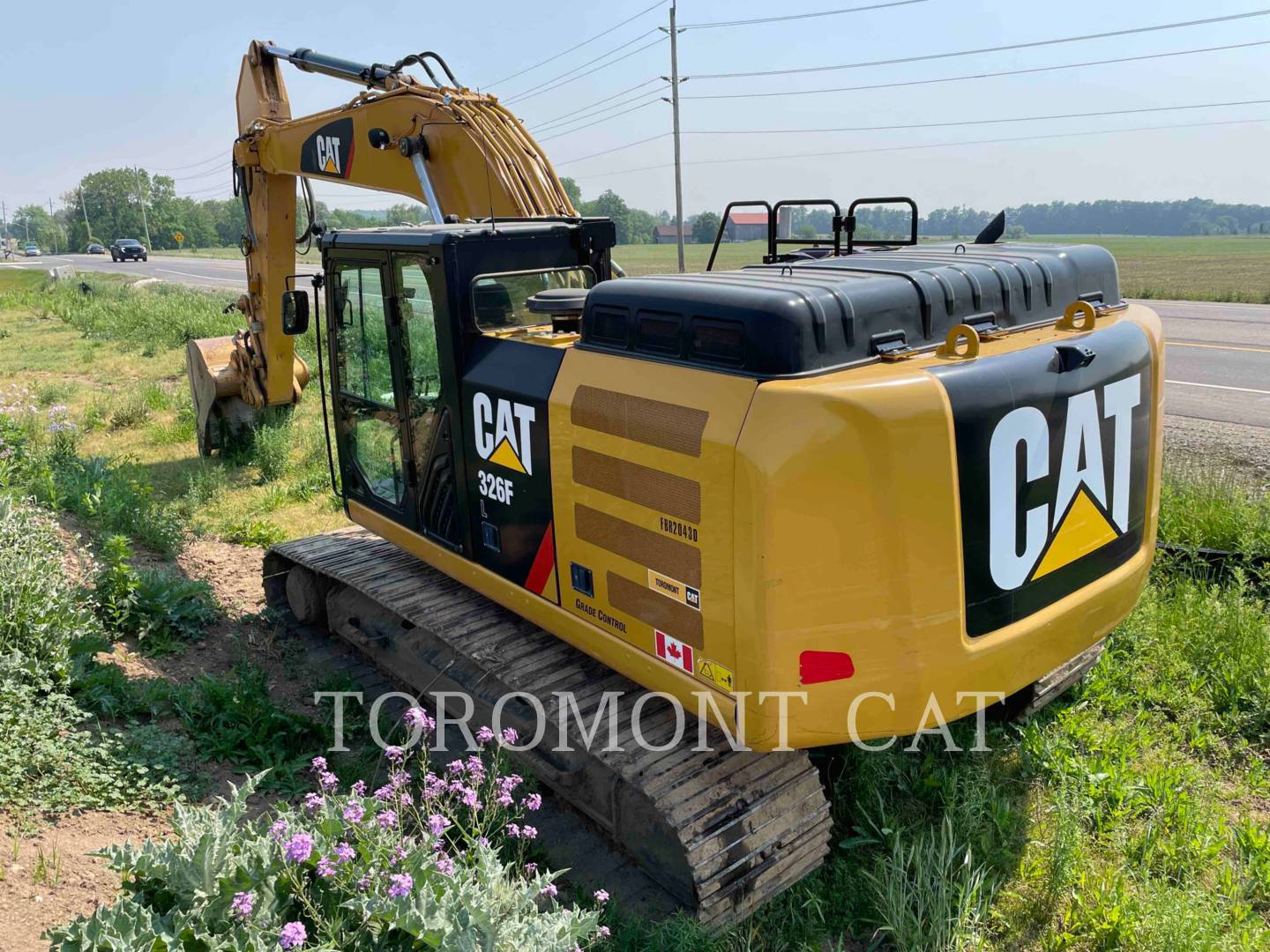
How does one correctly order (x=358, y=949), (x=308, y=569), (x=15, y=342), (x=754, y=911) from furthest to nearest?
1. (x=15, y=342)
2. (x=308, y=569)
3. (x=754, y=911)
4. (x=358, y=949)

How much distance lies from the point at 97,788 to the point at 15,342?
62.7 feet

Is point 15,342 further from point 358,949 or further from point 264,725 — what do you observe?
point 358,949

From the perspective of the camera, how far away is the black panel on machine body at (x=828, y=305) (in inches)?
125

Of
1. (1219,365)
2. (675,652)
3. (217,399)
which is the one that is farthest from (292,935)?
(1219,365)

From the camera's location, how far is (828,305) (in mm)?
3195

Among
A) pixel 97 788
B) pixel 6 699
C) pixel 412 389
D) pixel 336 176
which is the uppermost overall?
pixel 336 176

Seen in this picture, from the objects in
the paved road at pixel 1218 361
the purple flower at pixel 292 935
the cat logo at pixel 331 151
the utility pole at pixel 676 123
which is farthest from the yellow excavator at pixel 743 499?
the utility pole at pixel 676 123

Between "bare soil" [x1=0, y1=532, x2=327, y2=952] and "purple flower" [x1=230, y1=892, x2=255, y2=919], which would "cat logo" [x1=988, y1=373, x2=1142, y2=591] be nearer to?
"purple flower" [x1=230, y1=892, x2=255, y2=919]

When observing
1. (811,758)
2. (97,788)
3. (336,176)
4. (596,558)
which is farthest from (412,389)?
(336,176)

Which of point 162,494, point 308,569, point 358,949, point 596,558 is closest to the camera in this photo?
point 358,949

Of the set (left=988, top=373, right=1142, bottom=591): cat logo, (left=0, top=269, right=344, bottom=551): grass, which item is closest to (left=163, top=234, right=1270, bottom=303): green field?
(left=0, top=269, right=344, bottom=551): grass

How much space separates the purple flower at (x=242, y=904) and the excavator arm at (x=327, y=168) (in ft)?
13.9

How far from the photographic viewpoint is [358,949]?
278 cm

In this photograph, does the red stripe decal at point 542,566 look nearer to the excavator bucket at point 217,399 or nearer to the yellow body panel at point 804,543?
the yellow body panel at point 804,543
